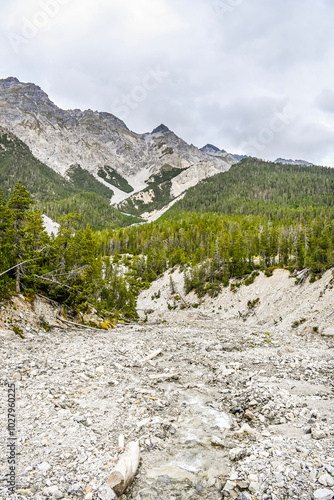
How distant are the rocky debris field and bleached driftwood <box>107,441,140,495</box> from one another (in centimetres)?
20

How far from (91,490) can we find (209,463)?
11.2 feet

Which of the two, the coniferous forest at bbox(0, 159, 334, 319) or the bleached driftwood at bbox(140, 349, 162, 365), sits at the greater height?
the coniferous forest at bbox(0, 159, 334, 319)

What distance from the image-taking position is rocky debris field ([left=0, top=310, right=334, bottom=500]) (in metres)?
6.84

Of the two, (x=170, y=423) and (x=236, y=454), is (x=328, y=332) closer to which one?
(x=170, y=423)

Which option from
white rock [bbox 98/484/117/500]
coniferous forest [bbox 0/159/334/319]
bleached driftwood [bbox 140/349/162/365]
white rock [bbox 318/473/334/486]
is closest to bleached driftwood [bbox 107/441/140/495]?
white rock [bbox 98/484/117/500]

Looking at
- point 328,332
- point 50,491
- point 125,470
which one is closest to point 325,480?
point 125,470

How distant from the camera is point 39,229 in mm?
32969

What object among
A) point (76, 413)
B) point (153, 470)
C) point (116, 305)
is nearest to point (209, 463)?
point (153, 470)

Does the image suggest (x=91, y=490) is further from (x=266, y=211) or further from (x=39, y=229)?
(x=266, y=211)

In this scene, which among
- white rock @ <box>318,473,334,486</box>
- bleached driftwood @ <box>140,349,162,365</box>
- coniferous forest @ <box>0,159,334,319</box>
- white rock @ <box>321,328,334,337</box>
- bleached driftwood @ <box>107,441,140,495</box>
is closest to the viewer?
white rock @ <box>318,473,334,486</box>

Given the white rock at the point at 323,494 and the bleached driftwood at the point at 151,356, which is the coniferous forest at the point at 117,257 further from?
the white rock at the point at 323,494

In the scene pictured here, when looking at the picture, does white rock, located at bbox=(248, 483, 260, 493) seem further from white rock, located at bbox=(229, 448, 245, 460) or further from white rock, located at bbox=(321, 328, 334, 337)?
white rock, located at bbox=(321, 328, 334, 337)

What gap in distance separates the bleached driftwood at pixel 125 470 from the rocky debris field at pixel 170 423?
20 centimetres

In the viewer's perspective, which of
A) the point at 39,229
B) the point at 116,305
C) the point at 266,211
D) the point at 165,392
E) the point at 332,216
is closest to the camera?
the point at 165,392
